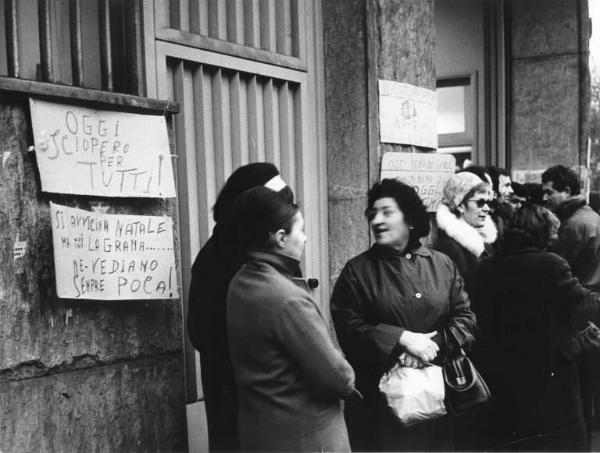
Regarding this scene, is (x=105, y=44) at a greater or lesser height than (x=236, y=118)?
greater

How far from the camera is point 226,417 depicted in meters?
3.50

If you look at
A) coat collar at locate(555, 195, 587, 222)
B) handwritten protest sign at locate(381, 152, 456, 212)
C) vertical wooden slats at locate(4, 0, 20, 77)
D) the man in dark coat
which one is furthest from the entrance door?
coat collar at locate(555, 195, 587, 222)

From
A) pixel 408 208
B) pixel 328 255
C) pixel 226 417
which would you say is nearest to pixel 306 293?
pixel 226 417

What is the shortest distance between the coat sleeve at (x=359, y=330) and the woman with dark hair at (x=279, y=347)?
0.74 meters

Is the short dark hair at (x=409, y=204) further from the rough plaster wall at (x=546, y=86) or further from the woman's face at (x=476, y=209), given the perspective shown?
the rough plaster wall at (x=546, y=86)

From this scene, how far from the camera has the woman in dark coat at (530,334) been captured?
4301 mm

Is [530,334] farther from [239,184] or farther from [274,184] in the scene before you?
[239,184]

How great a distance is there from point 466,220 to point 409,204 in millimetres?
1370

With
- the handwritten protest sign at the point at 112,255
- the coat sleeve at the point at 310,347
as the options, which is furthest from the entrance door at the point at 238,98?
the coat sleeve at the point at 310,347

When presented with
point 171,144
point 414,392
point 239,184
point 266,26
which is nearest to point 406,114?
point 266,26

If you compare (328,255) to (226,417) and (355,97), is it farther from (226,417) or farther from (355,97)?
(226,417)

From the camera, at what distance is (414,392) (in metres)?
3.59

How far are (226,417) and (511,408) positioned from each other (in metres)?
1.72

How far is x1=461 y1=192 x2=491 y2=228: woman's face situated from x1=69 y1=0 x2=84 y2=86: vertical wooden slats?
2525 millimetres
